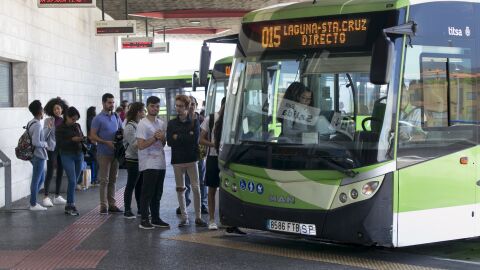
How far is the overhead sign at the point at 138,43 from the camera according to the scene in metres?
23.6

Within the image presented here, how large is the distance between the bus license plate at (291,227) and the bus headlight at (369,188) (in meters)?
0.69

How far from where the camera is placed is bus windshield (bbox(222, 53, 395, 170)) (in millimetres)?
7414

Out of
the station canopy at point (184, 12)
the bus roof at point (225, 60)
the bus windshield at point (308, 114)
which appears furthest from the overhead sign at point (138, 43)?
the bus windshield at point (308, 114)

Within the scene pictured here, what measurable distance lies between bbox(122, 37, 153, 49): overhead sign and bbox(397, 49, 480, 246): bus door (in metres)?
16.6

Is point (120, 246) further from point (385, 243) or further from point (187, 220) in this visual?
point (385, 243)

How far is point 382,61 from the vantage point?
23.1 feet

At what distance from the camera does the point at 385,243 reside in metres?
7.42

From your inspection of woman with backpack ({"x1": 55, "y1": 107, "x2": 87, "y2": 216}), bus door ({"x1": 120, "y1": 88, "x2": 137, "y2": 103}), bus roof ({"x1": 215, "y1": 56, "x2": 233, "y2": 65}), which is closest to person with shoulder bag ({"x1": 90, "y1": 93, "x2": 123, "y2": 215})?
woman with backpack ({"x1": 55, "y1": 107, "x2": 87, "y2": 216})

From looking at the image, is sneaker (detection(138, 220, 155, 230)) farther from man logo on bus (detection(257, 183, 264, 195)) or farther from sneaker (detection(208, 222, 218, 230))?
man logo on bus (detection(257, 183, 264, 195))

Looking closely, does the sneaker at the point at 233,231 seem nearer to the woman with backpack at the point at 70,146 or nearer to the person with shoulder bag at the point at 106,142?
the person with shoulder bag at the point at 106,142

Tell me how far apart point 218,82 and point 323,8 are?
37.9 ft

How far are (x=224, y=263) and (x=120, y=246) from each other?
166 centimetres

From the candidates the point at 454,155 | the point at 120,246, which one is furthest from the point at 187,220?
the point at 454,155

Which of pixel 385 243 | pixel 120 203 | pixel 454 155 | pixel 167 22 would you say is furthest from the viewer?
pixel 167 22
